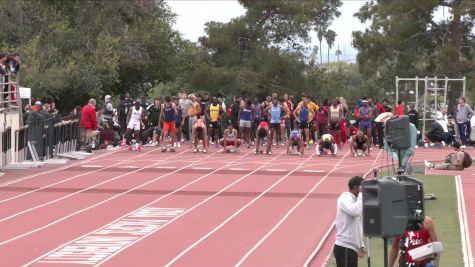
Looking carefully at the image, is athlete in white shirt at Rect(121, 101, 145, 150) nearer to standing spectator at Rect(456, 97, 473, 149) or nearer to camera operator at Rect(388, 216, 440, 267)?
standing spectator at Rect(456, 97, 473, 149)

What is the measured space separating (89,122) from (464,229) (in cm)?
1533

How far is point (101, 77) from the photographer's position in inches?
1683

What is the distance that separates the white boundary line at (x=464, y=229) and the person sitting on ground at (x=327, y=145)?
676 cm

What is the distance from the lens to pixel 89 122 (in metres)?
30.9

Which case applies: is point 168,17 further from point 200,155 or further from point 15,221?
point 15,221

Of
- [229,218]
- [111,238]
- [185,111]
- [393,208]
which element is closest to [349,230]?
[393,208]

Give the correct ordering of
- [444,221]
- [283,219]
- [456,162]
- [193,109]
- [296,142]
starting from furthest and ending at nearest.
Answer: [193,109] < [296,142] < [456,162] < [283,219] < [444,221]

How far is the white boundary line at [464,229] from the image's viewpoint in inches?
597

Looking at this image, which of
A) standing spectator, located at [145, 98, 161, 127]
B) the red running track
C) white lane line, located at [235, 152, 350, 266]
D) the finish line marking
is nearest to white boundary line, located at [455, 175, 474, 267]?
the red running track

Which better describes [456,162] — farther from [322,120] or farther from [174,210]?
[174,210]

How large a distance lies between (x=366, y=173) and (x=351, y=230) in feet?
48.5

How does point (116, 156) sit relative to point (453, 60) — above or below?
below

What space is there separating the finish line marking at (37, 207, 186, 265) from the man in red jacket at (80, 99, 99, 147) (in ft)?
34.7

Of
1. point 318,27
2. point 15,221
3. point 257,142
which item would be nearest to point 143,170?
point 257,142
